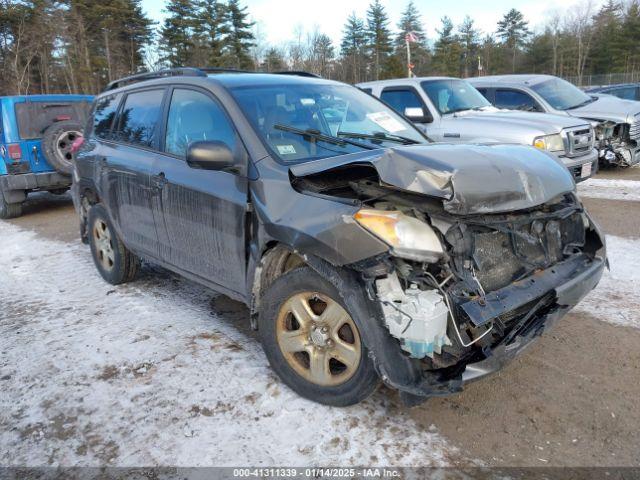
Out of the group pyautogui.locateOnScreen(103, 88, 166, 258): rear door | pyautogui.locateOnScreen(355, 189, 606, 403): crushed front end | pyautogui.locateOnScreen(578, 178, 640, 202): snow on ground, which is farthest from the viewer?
pyautogui.locateOnScreen(578, 178, 640, 202): snow on ground

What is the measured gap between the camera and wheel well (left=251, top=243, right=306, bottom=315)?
3030mm

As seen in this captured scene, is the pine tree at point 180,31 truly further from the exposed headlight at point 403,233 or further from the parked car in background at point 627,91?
the exposed headlight at point 403,233

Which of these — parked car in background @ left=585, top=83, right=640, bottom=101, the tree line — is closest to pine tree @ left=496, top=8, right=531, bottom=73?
the tree line

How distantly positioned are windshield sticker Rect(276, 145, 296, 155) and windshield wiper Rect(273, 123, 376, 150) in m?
0.17

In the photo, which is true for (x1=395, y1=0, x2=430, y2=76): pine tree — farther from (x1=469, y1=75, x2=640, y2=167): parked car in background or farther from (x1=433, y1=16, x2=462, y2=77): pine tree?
(x1=469, y1=75, x2=640, y2=167): parked car in background

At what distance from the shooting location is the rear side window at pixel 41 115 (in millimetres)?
8820

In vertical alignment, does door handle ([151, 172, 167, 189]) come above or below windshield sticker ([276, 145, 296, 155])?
below

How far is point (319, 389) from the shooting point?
2877 mm

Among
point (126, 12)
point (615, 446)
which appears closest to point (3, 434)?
point (615, 446)

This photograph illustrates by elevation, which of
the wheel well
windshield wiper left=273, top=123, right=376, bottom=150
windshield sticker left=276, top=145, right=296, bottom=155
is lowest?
the wheel well

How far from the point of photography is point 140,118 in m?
4.38

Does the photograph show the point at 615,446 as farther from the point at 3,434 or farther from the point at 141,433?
the point at 3,434

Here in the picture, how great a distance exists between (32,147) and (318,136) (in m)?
7.44

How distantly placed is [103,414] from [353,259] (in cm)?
174
